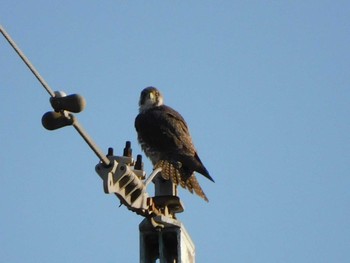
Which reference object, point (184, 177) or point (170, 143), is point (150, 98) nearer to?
point (170, 143)

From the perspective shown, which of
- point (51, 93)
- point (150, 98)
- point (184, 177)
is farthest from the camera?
point (150, 98)

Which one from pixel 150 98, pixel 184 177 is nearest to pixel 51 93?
pixel 184 177

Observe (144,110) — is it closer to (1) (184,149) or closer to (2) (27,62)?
(1) (184,149)

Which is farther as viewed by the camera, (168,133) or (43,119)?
(168,133)

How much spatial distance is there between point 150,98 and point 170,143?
179 cm

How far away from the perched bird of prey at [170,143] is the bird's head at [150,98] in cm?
8

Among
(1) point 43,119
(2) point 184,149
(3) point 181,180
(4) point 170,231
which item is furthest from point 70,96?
(2) point 184,149

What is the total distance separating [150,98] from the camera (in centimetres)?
1316

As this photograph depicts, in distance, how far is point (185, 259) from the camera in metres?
6.09

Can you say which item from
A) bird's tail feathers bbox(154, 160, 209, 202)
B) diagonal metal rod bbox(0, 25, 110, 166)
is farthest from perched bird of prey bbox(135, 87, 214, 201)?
diagonal metal rod bbox(0, 25, 110, 166)

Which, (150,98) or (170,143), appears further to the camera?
(150,98)

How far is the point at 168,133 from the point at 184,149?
0.45m

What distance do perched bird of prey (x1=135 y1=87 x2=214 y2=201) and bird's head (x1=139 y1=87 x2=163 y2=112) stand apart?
8 cm

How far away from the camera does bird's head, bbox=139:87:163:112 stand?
13062mm
